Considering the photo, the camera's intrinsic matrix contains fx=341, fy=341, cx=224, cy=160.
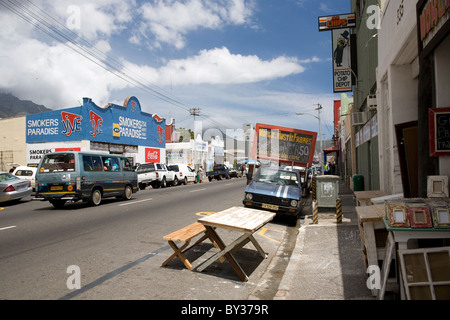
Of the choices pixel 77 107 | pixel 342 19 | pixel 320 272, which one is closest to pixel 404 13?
pixel 320 272

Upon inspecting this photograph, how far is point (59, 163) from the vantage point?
41.6 ft

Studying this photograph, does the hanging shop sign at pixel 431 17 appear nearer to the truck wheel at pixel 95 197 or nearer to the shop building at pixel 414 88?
the shop building at pixel 414 88

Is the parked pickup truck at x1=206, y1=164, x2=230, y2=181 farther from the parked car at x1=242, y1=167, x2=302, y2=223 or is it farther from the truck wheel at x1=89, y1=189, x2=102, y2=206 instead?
the parked car at x1=242, y1=167, x2=302, y2=223

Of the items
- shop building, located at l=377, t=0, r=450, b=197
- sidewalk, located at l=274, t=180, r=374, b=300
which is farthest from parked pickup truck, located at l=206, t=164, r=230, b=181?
sidewalk, located at l=274, t=180, r=374, b=300

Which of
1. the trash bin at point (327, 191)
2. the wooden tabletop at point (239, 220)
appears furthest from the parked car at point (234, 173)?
the wooden tabletop at point (239, 220)

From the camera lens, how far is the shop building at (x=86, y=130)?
28.1 metres

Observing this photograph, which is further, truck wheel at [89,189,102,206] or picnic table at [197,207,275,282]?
truck wheel at [89,189,102,206]

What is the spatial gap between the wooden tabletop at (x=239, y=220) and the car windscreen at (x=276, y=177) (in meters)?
4.98

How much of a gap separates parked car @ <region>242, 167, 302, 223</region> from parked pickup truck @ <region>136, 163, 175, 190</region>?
14.8 metres

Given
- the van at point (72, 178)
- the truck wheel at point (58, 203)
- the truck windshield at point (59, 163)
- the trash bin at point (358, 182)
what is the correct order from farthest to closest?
the trash bin at point (358, 182), the truck wheel at point (58, 203), the truck windshield at point (59, 163), the van at point (72, 178)

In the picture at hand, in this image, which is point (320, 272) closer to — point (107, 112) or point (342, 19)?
point (342, 19)

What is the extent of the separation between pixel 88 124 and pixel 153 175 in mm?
7737

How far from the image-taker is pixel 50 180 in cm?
1252

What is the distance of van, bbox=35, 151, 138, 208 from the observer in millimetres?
12383
